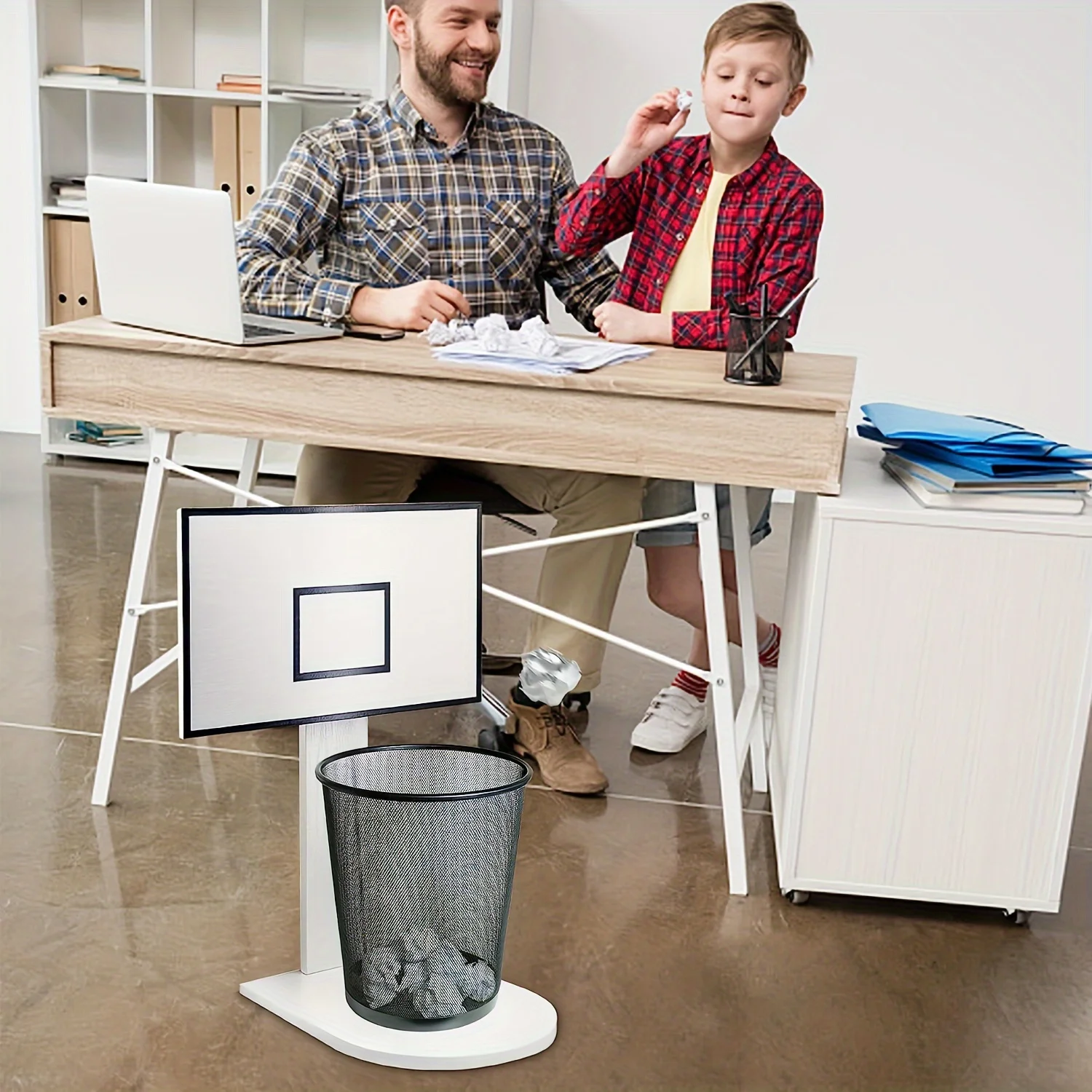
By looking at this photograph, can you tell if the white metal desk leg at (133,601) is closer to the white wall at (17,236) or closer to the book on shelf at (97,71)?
the book on shelf at (97,71)

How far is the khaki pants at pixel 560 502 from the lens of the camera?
233 centimetres

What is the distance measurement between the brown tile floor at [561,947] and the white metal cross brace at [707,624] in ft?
0.35

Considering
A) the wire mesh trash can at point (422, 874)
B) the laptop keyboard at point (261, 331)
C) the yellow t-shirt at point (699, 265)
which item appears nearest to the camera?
the wire mesh trash can at point (422, 874)

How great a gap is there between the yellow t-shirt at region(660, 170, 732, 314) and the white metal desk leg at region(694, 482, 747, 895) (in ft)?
1.61

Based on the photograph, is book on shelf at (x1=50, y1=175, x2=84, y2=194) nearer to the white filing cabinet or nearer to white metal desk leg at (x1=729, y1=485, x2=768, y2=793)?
white metal desk leg at (x1=729, y1=485, x2=768, y2=793)

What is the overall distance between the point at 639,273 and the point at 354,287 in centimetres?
50

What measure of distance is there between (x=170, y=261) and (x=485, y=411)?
Result: 48 cm

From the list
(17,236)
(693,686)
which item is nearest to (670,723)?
(693,686)

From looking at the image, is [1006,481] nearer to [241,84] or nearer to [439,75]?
[439,75]

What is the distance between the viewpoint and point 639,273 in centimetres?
239

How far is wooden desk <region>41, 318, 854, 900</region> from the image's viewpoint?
1826 mm

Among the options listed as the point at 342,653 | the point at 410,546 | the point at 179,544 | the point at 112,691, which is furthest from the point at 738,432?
the point at 112,691

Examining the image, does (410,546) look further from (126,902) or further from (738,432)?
(126,902)

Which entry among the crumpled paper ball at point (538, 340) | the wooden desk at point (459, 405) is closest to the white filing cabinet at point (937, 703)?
the wooden desk at point (459, 405)
